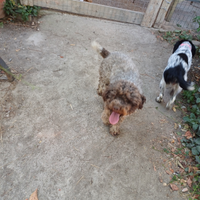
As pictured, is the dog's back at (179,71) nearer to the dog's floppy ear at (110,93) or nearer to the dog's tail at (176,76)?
the dog's tail at (176,76)

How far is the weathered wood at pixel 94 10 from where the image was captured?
5352 mm

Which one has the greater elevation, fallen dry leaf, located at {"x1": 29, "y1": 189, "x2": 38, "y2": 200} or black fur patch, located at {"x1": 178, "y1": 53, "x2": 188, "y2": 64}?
black fur patch, located at {"x1": 178, "y1": 53, "x2": 188, "y2": 64}

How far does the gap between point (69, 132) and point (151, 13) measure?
535 centimetres

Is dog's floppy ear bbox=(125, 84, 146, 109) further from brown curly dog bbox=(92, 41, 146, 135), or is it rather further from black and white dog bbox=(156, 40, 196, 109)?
black and white dog bbox=(156, 40, 196, 109)

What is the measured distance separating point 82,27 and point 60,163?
472 cm

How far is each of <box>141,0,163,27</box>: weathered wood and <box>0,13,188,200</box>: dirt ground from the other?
6.42 feet

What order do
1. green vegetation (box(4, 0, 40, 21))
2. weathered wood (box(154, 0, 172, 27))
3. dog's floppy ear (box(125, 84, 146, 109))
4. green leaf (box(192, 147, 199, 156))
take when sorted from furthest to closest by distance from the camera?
weathered wood (box(154, 0, 172, 27)), green vegetation (box(4, 0, 40, 21)), green leaf (box(192, 147, 199, 156)), dog's floppy ear (box(125, 84, 146, 109))

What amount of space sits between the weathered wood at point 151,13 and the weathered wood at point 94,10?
191 mm

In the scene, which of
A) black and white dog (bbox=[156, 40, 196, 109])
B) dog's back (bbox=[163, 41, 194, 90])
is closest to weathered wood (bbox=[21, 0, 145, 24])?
black and white dog (bbox=[156, 40, 196, 109])

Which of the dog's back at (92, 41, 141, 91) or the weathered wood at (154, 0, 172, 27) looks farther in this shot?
the weathered wood at (154, 0, 172, 27)

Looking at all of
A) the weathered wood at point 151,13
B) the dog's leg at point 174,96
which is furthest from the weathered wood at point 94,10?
the dog's leg at point 174,96

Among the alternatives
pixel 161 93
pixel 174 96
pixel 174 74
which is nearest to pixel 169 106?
pixel 174 96

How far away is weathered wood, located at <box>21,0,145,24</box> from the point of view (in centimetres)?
535

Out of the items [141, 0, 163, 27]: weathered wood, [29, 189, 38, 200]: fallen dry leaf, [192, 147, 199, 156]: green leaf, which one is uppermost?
[141, 0, 163, 27]: weathered wood
